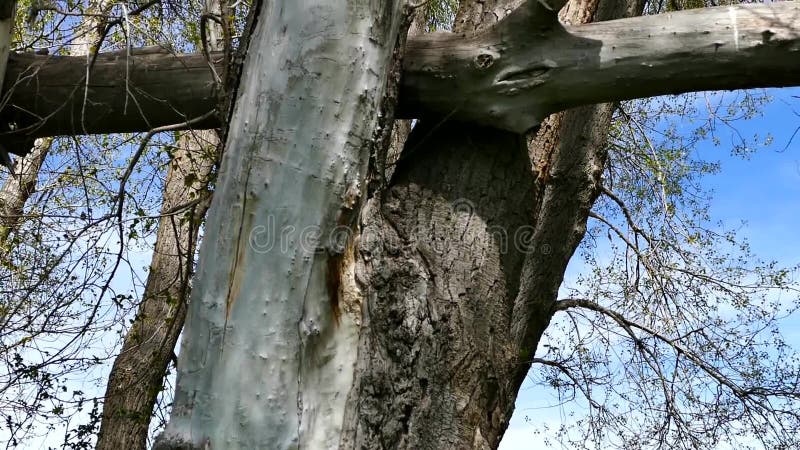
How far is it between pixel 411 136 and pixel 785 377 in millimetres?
4237

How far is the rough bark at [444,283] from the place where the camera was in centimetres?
266

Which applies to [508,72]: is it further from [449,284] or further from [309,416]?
[309,416]

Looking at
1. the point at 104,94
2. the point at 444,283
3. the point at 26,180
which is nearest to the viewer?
the point at 444,283

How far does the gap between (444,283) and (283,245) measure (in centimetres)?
75

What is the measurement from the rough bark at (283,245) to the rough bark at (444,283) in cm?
17

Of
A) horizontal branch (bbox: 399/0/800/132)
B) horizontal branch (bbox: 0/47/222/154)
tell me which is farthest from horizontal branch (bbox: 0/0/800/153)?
horizontal branch (bbox: 0/47/222/154)

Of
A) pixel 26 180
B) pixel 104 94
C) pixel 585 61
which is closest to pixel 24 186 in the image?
pixel 26 180

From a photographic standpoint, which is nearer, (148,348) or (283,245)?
(283,245)

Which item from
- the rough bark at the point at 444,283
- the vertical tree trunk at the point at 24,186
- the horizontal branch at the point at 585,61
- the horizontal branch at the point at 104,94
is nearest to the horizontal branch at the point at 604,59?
the horizontal branch at the point at 585,61

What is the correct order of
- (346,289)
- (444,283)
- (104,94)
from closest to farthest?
1. (346,289)
2. (444,283)
3. (104,94)

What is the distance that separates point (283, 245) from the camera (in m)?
2.37

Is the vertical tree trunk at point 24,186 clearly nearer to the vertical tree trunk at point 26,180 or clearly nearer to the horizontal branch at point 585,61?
the vertical tree trunk at point 26,180

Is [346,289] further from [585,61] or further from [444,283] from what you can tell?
[585,61]

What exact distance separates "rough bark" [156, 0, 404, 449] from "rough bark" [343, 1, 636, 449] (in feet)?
0.57
